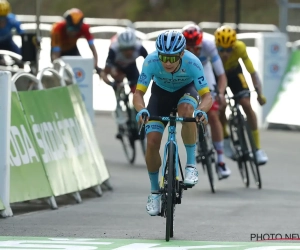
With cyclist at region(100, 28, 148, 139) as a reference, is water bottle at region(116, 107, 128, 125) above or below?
below

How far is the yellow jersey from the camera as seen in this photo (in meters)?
14.6

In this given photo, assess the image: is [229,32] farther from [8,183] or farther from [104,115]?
[104,115]

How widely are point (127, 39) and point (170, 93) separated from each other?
6419 mm

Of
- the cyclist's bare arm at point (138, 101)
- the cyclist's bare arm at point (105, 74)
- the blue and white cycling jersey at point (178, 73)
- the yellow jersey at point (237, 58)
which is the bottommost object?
the cyclist's bare arm at point (105, 74)

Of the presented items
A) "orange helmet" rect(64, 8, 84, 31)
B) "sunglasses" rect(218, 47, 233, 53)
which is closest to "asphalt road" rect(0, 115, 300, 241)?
"sunglasses" rect(218, 47, 233, 53)

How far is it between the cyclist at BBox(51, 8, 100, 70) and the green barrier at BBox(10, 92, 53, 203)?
267 inches

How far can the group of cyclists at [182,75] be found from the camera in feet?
33.0

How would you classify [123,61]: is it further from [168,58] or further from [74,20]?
[168,58]

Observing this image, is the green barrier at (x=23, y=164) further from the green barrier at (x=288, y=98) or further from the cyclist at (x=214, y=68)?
the green barrier at (x=288, y=98)

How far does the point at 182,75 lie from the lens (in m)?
10.2

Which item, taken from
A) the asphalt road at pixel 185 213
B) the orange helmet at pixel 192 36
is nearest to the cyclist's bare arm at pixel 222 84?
the orange helmet at pixel 192 36

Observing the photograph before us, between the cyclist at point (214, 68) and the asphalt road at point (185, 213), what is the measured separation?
23.6 inches

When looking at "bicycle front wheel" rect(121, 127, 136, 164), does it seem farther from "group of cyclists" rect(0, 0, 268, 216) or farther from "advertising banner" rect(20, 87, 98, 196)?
"advertising banner" rect(20, 87, 98, 196)

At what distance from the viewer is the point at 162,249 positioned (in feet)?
30.1
